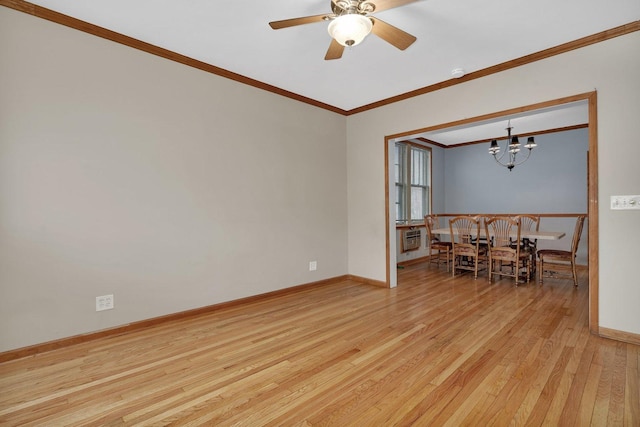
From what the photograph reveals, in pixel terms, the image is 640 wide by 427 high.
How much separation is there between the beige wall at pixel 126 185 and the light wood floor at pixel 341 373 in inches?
15.9

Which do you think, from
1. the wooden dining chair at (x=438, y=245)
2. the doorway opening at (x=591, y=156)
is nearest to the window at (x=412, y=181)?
the wooden dining chair at (x=438, y=245)

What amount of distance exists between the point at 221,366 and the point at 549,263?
6258 mm

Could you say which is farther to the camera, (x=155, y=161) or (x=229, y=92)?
(x=229, y=92)

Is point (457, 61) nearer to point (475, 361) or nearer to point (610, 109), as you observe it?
point (610, 109)

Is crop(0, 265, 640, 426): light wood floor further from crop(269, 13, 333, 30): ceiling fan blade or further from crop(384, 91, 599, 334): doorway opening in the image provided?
crop(269, 13, 333, 30): ceiling fan blade

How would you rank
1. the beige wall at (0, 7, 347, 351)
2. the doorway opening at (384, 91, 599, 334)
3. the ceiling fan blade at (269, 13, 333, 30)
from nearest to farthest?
the ceiling fan blade at (269, 13, 333, 30)
the beige wall at (0, 7, 347, 351)
the doorway opening at (384, 91, 599, 334)

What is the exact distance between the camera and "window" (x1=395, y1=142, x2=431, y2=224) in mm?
6500

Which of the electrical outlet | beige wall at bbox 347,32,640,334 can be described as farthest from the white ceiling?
the electrical outlet

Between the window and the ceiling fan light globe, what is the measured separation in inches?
179

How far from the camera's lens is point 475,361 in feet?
7.37

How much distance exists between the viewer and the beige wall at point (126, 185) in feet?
7.70

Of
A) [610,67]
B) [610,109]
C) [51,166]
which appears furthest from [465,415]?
[51,166]

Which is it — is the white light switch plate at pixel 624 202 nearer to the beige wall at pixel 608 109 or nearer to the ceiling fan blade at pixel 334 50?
the beige wall at pixel 608 109

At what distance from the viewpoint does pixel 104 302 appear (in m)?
2.68
